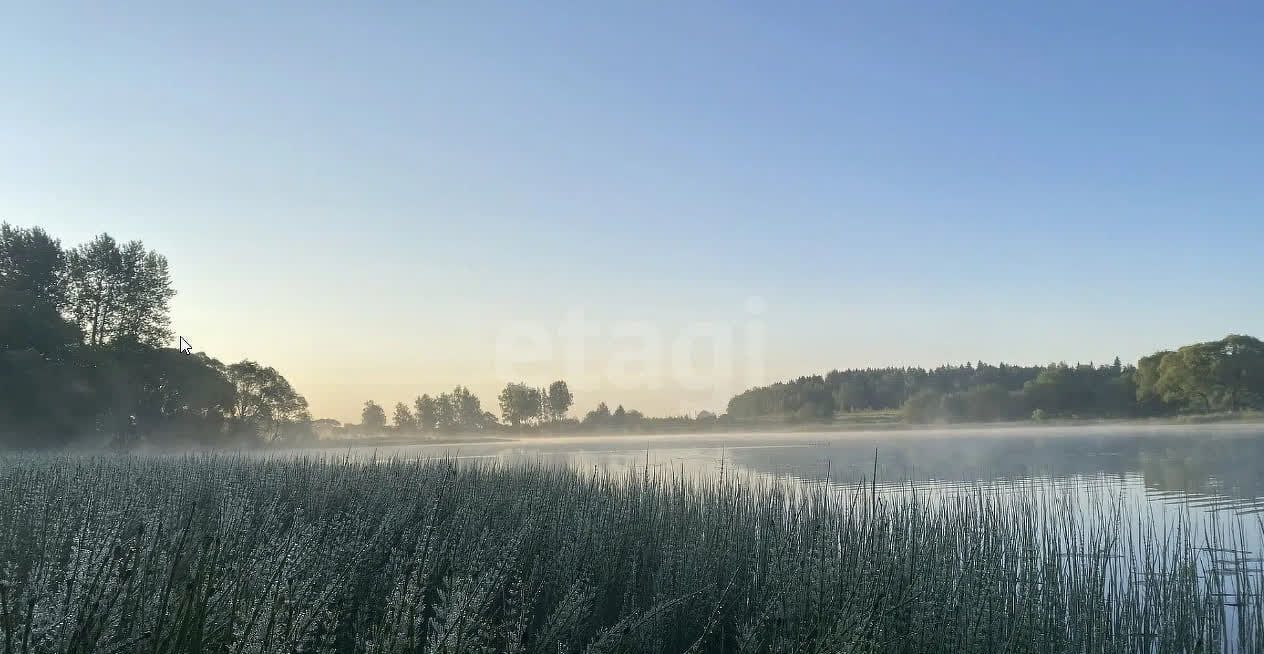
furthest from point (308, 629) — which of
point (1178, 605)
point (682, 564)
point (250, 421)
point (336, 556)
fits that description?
point (250, 421)

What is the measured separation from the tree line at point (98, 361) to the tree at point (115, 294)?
0.04m

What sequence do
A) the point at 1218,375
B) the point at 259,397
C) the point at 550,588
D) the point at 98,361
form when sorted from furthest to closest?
the point at 1218,375
the point at 259,397
the point at 98,361
the point at 550,588

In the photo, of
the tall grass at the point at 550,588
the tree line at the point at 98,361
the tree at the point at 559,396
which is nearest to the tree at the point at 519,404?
the tree at the point at 559,396

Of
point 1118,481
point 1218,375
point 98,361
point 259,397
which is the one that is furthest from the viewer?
point 1218,375

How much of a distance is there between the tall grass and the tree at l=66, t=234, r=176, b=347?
33865mm

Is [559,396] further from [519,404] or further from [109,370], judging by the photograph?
[109,370]

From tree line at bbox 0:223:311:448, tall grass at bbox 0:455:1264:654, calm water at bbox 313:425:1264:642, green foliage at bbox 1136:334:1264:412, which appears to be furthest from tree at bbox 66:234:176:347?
green foliage at bbox 1136:334:1264:412

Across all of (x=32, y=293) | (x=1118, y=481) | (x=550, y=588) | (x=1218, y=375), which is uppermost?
(x=32, y=293)

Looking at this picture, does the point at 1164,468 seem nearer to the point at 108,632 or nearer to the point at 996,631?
the point at 996,631

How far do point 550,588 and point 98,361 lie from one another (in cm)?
3445

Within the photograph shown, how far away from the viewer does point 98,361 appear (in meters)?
32.1

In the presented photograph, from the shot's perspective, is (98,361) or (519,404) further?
(519,404)

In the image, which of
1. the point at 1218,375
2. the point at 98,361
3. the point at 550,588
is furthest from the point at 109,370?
the point at 1218,375

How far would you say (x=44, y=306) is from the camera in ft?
108
